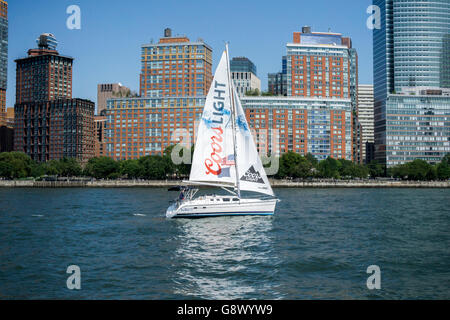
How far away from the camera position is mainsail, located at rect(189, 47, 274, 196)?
167ft

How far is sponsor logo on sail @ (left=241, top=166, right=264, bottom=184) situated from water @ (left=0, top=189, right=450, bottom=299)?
4.42 m

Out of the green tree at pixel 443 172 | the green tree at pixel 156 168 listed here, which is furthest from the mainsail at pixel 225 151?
the green tree at pixel 443 172

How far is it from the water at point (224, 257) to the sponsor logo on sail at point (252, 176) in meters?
4.42

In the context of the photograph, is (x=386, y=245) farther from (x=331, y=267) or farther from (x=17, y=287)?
(x=17, y=287)

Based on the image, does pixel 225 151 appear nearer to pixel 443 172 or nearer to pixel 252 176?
pixel 252 176

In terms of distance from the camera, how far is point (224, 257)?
106 feet

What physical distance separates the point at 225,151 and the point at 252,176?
13.9ft

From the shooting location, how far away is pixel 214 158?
5138 cm

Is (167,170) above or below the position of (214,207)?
above

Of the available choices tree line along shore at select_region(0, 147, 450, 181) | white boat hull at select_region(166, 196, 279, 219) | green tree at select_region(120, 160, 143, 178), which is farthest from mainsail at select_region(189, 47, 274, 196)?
green tree at select_region(120, 160, 143, 178)

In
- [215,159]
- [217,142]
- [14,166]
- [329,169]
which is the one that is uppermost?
[217,142]

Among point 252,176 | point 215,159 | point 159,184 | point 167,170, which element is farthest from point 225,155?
point 167,170

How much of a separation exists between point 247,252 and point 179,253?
5.16 metres

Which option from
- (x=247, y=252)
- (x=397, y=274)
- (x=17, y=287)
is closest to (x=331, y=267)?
(x=397, y=274)
